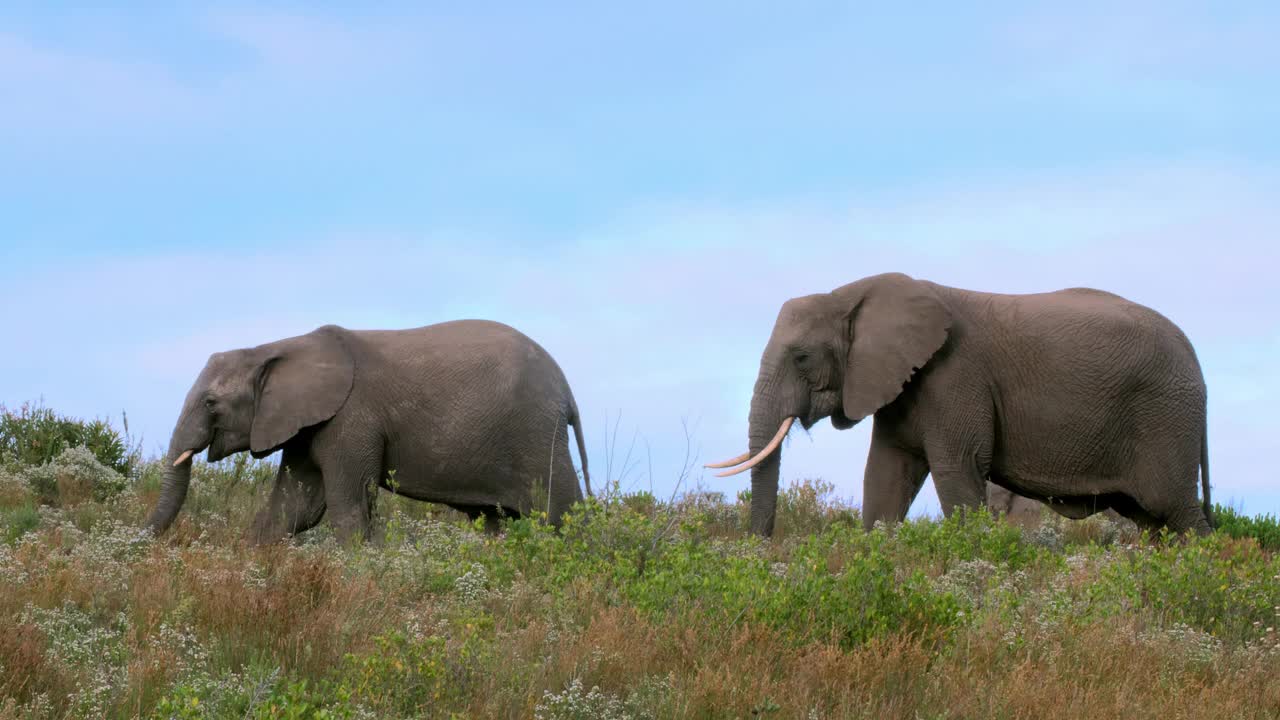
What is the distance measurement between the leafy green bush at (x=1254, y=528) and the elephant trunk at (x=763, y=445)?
6.60m

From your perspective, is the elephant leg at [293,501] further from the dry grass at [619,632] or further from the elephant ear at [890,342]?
the elephant ear at [890,342]

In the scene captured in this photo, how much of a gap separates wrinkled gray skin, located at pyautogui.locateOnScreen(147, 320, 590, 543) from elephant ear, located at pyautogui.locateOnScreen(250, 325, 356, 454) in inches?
0.4

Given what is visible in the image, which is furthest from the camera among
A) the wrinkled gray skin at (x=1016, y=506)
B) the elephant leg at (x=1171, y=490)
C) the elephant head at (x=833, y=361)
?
the wrinkled gray skin at (x=1016, y=506)

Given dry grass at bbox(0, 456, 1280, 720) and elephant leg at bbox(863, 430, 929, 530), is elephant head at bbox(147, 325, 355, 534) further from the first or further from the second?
elephant leg at bbox(863, 430, 929, 530)

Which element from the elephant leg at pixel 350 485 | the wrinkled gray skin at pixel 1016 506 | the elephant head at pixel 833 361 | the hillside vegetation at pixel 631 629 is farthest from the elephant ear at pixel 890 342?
the wrinkled gray skin at pixel 1016 506

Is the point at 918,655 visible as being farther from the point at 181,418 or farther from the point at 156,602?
the point at 181,418

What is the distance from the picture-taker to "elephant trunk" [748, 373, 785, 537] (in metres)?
13.3

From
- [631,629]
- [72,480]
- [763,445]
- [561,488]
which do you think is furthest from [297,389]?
[631,629]

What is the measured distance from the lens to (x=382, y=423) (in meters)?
13.6

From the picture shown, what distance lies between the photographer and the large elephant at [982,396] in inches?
519

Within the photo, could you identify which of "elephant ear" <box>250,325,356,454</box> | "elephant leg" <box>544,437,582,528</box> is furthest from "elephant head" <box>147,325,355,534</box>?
"elephant leg" <box>544,437,582,528</box>

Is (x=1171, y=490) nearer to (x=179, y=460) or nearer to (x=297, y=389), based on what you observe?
(x=297, y=389)

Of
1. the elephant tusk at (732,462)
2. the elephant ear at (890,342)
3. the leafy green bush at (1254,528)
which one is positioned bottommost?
the leafy green bush at (1254,528)

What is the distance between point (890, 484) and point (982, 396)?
125cm
